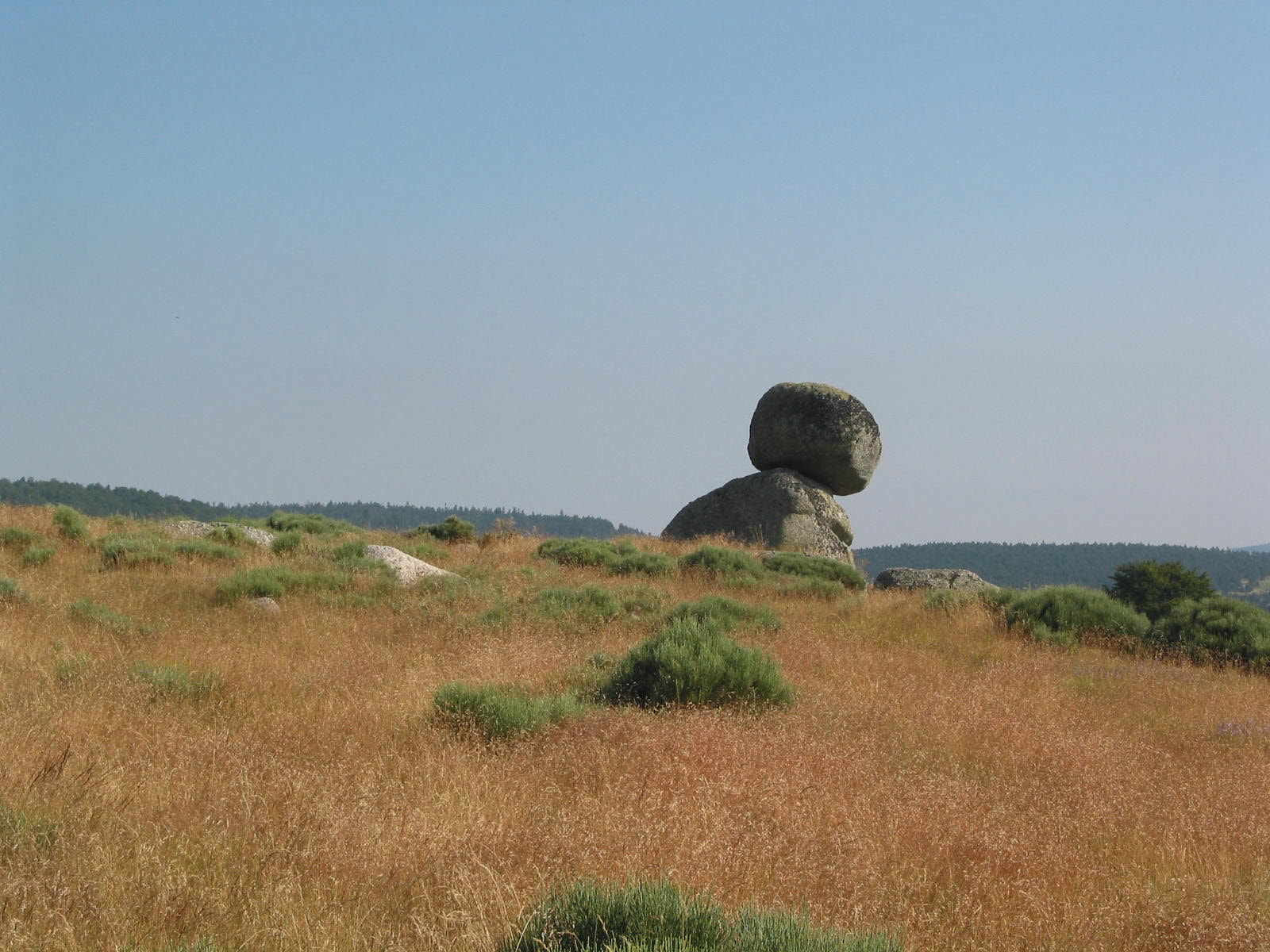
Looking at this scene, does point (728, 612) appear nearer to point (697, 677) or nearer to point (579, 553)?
point (697, 677)

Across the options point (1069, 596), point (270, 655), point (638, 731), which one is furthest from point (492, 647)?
point (1069, 596)

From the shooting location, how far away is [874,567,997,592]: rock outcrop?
2027cm

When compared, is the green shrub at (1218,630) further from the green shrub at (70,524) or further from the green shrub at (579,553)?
the green shrub at (70,524)

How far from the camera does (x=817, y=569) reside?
736 inches

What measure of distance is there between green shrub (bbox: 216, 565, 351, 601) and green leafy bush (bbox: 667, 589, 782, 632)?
464 cm

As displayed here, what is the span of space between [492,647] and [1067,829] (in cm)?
548

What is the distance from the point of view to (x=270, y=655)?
28.1ft

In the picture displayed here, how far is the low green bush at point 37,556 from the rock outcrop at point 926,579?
14896 millimetres

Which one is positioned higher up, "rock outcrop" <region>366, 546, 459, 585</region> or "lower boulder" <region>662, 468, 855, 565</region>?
"lower boulder" <region>662, 468, 855, 565</region>

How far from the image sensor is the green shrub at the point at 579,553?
18.0m

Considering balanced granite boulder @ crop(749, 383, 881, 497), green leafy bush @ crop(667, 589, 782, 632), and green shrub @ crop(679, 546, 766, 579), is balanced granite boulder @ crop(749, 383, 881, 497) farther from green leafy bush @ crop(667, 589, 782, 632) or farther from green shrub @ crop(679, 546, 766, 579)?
green leafy bush @ crop(667, 589, 782, 632)

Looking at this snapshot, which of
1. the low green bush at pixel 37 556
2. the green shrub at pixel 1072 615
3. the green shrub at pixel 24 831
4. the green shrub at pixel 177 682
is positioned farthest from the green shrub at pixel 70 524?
the green shrub at pixel 1072 615

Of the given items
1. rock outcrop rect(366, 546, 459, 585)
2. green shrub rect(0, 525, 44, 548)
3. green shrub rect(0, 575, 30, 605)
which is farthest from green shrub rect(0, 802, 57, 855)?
green shrub rect(0, 525, 44, 548)

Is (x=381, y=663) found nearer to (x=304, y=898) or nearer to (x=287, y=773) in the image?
(x=287, y=773)
